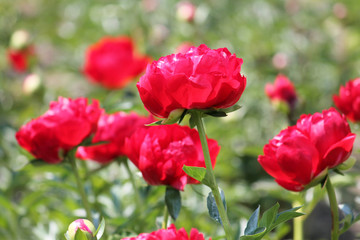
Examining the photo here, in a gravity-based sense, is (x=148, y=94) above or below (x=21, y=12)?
above

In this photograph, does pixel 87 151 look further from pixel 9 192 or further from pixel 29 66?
pixel 29 66

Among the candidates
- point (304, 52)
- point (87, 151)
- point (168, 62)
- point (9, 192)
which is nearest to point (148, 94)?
point (168, 62)

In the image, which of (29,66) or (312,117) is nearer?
(312,117)

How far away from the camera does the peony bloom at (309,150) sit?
72 centimetres

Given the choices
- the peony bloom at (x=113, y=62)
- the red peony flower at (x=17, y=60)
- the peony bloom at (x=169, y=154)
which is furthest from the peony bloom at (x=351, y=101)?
the red peony flower at (x=17, y=60)

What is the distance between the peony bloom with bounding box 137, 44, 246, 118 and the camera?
65cm

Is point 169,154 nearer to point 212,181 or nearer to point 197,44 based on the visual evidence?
point 212,181

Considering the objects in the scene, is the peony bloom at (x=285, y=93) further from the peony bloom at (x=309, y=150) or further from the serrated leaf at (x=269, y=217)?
the serrated leaf at (x=269, y=217)

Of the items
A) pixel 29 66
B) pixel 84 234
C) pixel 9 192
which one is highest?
pixel 84 234

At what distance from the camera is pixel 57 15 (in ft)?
10.6

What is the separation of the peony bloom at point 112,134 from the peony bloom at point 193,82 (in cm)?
32

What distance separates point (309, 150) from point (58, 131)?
1.38 feet

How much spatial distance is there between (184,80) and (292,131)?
19cm

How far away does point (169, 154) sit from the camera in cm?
76
